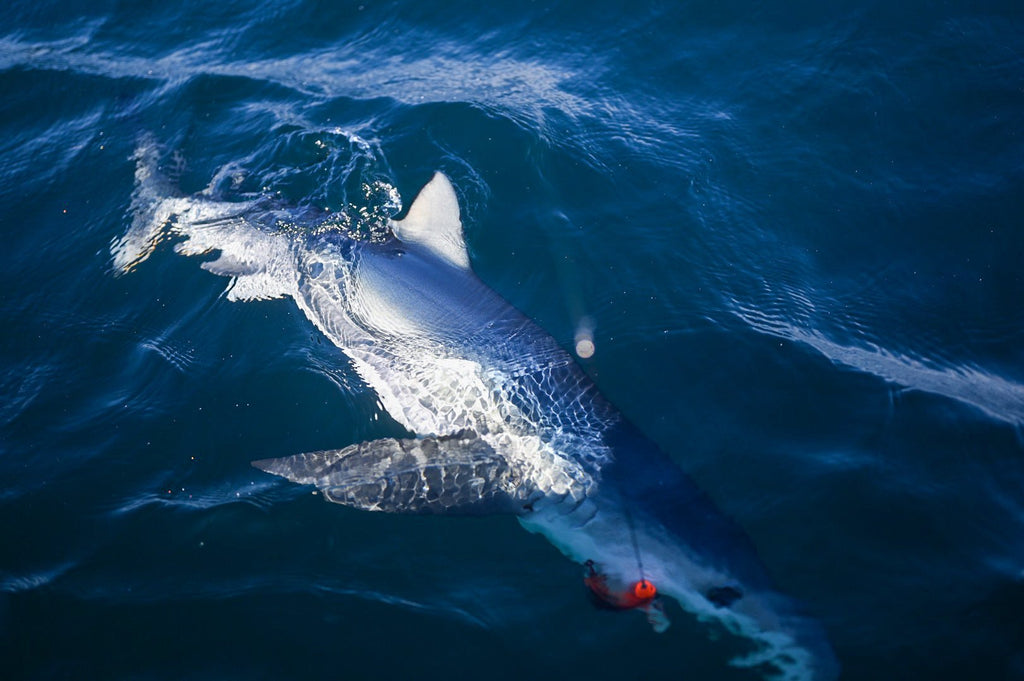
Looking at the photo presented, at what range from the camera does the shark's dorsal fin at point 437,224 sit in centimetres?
681

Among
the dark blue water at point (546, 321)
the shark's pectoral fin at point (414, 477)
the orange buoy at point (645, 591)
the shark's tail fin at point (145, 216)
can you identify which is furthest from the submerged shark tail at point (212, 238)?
the orange buoy at point (645, 591)

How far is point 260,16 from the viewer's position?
11.4 metres

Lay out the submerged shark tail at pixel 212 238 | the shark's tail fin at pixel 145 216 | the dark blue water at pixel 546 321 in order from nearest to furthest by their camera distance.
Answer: the dark blue water at pixel 546 321 < the submerged shark tail at pixel 212 238 < the shark's tail fin at pixel 145 216

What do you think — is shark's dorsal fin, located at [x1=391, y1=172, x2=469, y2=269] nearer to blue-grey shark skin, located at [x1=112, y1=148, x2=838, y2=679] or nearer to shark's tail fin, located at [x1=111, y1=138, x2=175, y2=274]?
blue-grey shark skin, located at [x1=112, y1=148, x2=838, y2=679]

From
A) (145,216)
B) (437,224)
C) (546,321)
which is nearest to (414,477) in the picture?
(546,321)

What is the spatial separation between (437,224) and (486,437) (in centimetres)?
258

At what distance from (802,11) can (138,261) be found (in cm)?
912

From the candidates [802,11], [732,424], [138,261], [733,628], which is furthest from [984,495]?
[138,261]

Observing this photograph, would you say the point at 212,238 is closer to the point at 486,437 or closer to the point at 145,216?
the point at 145,216

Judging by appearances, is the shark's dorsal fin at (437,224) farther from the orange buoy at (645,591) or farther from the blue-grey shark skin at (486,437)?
the orange buoy at (645,591)

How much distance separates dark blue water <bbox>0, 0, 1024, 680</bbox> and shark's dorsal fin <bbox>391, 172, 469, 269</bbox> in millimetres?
389

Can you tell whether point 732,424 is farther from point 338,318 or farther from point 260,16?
point 260,16

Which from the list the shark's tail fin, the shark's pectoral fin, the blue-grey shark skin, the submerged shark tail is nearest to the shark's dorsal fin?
the blue-grey shark skin

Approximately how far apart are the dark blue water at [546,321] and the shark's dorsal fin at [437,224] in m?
0.39
